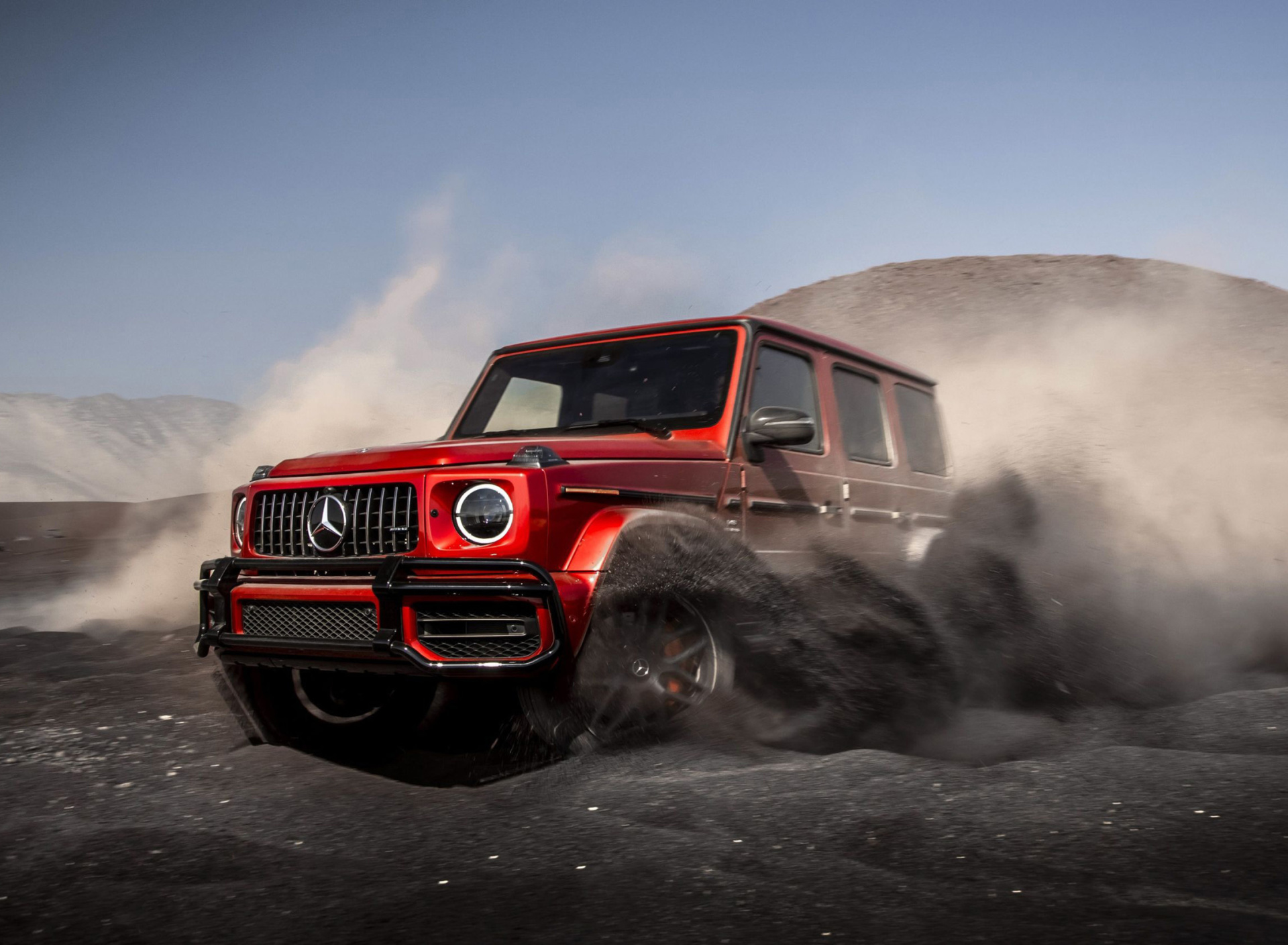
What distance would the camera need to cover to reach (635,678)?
4.09m

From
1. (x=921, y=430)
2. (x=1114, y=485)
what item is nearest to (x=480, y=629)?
(x=921, y=430)

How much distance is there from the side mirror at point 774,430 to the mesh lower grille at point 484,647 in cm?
162

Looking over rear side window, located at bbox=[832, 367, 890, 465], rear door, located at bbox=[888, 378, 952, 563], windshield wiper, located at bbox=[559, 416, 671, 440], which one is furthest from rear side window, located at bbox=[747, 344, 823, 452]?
rear door, located at bbox=[888, 378, 952, 563]

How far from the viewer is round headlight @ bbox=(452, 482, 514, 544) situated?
3811 mm

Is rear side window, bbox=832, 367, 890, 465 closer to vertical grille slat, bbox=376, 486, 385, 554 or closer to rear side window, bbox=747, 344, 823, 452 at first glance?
rear side window, bbox=747, 344, 823, 452

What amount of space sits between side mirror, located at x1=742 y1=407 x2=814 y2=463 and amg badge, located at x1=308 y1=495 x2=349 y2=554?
5.89 ft

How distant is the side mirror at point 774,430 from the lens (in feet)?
15.8

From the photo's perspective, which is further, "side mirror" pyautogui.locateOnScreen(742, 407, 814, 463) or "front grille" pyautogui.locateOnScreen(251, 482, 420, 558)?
"side mirror" pyautogui.locateOnScreen(742, 407, 814, 463)

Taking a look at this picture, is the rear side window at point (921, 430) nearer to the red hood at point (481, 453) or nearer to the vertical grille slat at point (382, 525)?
the red hood at point (481, 453)

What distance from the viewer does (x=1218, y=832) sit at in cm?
313

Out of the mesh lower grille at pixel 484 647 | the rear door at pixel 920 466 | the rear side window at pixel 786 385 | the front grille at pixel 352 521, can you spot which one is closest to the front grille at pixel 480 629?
the mesh lower grille at pixel 484 647

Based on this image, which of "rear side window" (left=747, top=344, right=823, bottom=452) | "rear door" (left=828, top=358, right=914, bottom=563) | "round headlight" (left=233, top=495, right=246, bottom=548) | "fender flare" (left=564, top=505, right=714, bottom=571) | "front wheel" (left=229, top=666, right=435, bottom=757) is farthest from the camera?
"rear door" (left=828, top=358, right=914, bottom=563)

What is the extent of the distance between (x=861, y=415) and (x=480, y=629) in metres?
3.08

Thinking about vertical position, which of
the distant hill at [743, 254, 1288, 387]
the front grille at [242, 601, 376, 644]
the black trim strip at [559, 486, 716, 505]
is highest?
the distant hill at [743, 254, 1288, 387]
